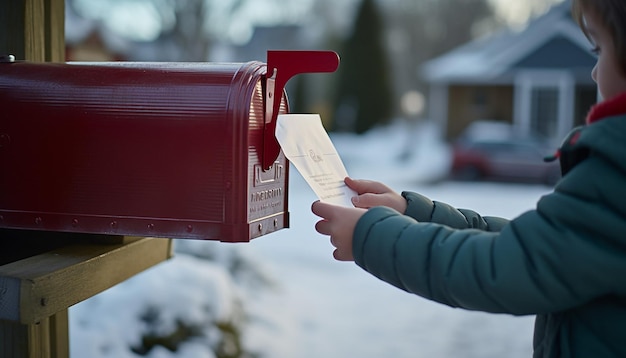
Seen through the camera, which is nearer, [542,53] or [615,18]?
[615,18]

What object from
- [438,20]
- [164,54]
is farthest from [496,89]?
[438,20]

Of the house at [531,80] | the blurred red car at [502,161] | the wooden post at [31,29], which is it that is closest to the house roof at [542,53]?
the house at [531,80]

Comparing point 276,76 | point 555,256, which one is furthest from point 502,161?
point 555,256

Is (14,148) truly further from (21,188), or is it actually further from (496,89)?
(496,89)

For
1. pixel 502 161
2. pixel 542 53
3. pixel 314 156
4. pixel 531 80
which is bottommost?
pixel 502 161

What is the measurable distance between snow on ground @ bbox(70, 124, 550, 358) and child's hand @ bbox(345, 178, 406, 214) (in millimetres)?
1928

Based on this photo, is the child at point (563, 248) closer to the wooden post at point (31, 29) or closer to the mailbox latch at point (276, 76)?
the mailbox latch at point (276, 76)

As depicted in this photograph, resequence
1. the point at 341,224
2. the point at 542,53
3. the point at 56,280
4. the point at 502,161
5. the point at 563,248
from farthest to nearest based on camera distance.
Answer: the point at 542,53, the point at 502,161, the point at 56,280, the point at 341,224, the point at 563,248

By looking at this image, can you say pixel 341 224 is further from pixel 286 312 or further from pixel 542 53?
pixel 542 53

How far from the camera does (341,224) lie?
1431mm

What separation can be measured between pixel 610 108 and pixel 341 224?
1.74 feet

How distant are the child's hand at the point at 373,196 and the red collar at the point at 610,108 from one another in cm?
48

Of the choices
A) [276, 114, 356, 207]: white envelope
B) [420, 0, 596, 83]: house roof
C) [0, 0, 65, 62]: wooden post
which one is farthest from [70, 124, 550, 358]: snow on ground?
[420, 0, 596, 83]: house roof

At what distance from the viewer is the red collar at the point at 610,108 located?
1.24m
